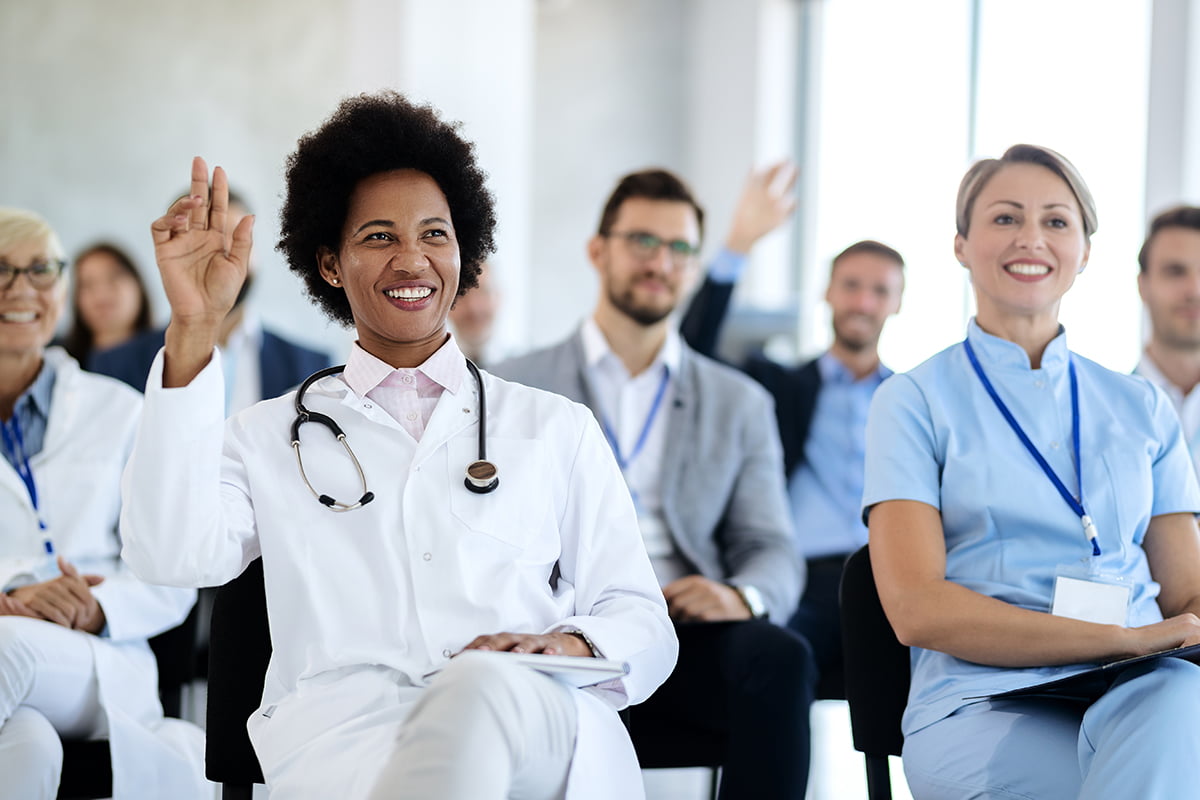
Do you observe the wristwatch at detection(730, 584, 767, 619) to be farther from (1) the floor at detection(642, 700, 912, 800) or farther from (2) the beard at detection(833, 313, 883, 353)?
(2) the beard at detection(833, 313, 883, 353)

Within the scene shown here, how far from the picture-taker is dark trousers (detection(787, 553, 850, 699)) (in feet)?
9.72

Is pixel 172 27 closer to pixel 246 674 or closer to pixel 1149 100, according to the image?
pixel 1149 100

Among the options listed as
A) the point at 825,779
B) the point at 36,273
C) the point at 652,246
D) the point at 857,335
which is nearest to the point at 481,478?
the point at 36,273

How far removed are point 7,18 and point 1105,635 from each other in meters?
7.22

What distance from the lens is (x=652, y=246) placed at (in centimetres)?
328

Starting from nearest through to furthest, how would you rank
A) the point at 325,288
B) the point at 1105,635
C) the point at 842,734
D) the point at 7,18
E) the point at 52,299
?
the point at 1105,635 < the point at 325,288 < the point at 52,299 < the point at 842,734 < the point at 7,18

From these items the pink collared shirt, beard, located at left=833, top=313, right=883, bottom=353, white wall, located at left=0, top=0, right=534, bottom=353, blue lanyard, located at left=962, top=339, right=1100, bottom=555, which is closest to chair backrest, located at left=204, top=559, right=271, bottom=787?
the pink collared shirt

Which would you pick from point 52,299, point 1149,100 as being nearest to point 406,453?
point 52,299

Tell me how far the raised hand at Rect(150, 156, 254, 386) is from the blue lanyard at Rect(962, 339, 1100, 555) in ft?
A: 4.24

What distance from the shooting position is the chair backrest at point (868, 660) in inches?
81.5

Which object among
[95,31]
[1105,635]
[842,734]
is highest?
[95,31]

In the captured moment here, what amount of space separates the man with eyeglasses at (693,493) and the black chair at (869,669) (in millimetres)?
Answer: 197

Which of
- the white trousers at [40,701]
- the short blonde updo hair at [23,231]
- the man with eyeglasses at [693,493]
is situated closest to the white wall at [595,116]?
the man with eyeglasses at [693,493]

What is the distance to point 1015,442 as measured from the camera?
6.86 ft
